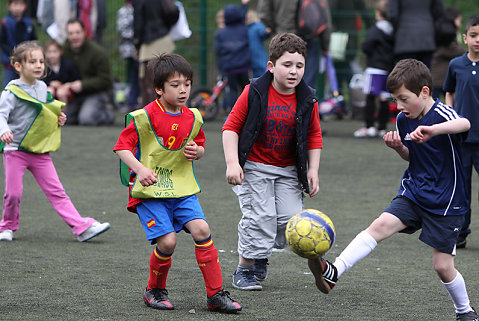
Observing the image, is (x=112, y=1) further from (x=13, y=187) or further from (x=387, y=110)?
(x=13, y=187)

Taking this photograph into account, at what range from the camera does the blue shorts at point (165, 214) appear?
4.83m

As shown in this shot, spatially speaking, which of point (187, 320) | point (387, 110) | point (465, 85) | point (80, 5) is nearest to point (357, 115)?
point (387, 110)

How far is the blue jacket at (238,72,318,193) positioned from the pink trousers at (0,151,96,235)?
2016 mm

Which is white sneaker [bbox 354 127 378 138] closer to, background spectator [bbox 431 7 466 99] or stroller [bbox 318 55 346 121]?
background spectator [bbox 431 7 466 99]

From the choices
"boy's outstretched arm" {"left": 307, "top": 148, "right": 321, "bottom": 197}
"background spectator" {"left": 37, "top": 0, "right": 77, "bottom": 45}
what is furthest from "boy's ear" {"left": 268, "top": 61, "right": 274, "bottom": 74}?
"background spectator" {"left": 37, "top": 0, "right": 77, "bottom": 45}

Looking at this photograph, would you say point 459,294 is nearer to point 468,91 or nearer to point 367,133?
point 468,91

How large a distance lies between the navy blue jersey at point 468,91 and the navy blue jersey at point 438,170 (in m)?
1.88

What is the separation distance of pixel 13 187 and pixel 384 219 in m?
3.30

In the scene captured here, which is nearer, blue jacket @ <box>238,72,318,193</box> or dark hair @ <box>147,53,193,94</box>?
dark hair @ <box>147,53,193,94</box>

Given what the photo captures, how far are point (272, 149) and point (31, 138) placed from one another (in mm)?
2252

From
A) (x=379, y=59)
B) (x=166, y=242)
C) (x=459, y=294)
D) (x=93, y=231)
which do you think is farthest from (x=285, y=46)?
(x=379, y=59)

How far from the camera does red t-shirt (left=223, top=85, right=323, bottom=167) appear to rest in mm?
5328

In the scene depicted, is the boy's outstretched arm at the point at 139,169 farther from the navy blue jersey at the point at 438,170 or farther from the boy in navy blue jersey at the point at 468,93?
the boy in navy blue jersey at the point at 468,93

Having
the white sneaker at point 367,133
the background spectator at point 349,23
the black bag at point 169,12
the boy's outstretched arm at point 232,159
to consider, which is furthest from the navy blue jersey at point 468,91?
the background spectator at point 349,23
